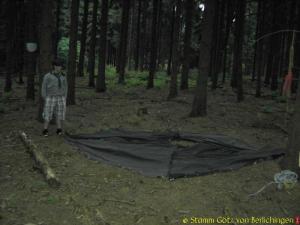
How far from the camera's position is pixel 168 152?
9.91 metres

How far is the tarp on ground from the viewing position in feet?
29.5

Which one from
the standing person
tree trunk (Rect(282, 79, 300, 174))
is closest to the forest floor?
tree trunk (Rect(282, 79, 300, 174))

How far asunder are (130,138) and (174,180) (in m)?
3.25

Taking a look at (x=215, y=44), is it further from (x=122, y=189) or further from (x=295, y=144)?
(x=122, y=189)

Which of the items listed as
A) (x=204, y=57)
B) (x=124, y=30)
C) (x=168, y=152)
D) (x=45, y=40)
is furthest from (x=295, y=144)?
(x=124, y=30)

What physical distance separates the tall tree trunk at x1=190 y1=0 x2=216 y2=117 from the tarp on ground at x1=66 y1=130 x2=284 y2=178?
3.33 meters

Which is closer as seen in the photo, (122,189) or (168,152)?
(122,189)

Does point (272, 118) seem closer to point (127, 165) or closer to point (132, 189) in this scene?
point (127, 165)

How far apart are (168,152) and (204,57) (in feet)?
18.2

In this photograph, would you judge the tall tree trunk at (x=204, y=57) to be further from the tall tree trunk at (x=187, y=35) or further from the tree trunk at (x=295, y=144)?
the tree trunk at (x=295, y=144)

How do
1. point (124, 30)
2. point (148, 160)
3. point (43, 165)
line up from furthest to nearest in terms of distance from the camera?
point (124, 30), point (148, 160), point (43, 165)

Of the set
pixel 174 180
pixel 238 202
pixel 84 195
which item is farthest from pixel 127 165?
pixel 238 202

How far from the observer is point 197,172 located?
866 cm

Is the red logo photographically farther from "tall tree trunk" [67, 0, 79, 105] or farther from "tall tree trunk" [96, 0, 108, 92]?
"tall tree trunk" [96, 0, 108, 92]
